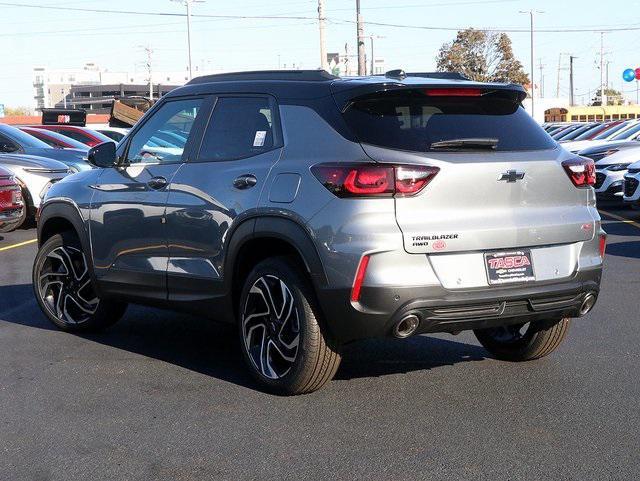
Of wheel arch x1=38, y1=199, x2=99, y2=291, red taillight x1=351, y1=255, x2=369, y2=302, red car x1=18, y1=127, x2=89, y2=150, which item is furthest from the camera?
red car x1=18, y1=127, x2=89, y2=150

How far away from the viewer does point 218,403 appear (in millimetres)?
5609

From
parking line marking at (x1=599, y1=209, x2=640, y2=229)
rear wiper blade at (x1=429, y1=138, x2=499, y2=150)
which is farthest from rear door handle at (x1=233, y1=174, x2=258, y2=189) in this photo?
parking line marking at (x1=599, y1=209, x2=640, y2=229)

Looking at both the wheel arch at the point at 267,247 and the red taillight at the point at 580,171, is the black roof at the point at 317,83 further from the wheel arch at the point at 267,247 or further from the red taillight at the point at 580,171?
the wheel arch at the point at 267,247

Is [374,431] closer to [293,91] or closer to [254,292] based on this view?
[254,292]

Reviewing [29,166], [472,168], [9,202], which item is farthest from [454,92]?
[29,166]

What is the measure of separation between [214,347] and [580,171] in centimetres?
284

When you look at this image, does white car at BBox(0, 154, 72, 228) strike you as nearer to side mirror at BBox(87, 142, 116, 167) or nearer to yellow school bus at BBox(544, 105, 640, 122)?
side mirror at BBox(87, 142, 116, 167)

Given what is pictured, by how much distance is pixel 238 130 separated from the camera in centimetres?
612

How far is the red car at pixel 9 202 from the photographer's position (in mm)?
13938

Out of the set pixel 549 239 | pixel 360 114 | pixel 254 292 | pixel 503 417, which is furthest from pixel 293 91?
pixel 503 417

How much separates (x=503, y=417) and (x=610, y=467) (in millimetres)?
859

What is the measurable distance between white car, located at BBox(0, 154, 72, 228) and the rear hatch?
11.3 meters

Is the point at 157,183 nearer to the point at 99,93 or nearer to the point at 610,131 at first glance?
the point at 610,131

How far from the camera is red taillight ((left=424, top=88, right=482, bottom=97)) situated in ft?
18.1
